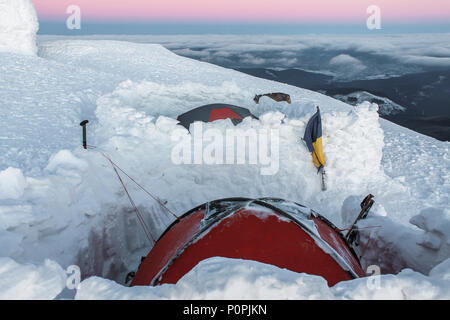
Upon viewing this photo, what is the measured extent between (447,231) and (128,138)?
180 inches

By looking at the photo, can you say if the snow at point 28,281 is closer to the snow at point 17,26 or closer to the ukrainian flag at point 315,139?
the ukrainian flag at point 315,139

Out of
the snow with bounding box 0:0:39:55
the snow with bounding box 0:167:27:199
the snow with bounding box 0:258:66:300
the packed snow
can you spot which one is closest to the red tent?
the packed snow

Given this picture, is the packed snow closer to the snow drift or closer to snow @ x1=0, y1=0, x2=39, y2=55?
the snow drift

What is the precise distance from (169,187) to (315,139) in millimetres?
2912

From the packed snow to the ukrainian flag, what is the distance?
0.91 ft

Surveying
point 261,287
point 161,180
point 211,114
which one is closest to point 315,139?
point 211,114

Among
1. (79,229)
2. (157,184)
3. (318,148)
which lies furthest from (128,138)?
(318,148)

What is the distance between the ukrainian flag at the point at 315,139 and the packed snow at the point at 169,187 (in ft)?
0.91

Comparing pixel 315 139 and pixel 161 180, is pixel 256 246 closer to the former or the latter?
pixel 161 180

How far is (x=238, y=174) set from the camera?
20.1 ft

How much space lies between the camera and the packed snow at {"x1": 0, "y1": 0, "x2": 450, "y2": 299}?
162cm

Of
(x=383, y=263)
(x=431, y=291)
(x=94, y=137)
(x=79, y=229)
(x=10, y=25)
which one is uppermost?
(x=10, y=25)

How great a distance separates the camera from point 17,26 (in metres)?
13.0

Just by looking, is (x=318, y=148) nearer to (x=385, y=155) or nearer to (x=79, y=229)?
(x=385, y=155)
